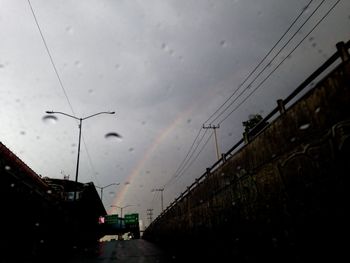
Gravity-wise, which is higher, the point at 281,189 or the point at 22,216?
the point at 22,216

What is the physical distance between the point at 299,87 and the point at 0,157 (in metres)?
10.6

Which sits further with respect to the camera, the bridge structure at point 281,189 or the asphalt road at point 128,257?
the asphalt road at point 128,257

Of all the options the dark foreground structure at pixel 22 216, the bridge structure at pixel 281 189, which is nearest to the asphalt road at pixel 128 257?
the dark foreground structure at pixel 22 216

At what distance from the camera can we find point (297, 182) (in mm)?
6117

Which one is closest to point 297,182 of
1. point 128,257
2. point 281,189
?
point 281,189

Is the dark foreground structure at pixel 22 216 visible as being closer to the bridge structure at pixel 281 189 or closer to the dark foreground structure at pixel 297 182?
the bridge structure at pixel 281 189

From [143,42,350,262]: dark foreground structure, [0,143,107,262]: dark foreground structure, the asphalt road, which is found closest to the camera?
[143,42,350,262]: dark foreground structure

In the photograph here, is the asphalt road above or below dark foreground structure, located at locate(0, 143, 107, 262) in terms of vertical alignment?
below

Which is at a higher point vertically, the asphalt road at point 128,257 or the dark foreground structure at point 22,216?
the dark foreground structure at point 22,216

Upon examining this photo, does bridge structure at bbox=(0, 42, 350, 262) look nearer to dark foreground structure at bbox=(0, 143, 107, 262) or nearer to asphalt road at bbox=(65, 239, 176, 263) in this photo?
dark foreground structure at bbox=(0, 143, 107, 262)

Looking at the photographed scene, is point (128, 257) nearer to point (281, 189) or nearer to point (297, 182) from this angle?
point (281, 189)

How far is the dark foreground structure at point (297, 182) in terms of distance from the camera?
16.2ft

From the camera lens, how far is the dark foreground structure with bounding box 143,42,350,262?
4930 millimetres

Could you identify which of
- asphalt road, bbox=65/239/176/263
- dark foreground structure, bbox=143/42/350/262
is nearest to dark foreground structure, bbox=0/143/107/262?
asphalt road, bbox=65/239/176/263
